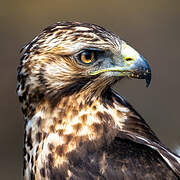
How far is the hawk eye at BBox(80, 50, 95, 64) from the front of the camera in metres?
3.10

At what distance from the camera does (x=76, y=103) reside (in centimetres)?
312

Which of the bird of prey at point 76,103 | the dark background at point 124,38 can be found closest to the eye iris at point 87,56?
the bird of prey at point 76,103

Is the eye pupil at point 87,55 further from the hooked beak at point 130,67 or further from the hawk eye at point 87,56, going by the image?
the hooked beak at point 130,67

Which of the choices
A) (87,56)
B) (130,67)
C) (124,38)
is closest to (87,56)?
(87,56)

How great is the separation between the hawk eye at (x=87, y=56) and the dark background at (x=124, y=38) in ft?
11.3

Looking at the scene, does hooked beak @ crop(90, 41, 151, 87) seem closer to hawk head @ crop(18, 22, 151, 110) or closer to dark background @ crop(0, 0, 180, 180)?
hawk head @ crop(18, 22, 151, 110)

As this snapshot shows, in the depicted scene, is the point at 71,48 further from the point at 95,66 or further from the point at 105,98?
the point at 105,98

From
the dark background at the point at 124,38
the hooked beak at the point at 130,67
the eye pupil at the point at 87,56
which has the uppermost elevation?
the eye pupil at the point at 87,56

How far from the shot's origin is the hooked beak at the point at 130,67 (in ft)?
10.2

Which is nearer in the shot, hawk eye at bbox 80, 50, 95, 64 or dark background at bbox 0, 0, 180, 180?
hawk eye at bbox 80, 50, 95, 64

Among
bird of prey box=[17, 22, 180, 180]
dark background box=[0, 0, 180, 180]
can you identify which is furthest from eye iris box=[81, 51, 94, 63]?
dark background box=[0, 0, 180, 180]

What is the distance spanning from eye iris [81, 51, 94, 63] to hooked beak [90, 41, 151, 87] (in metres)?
0.08

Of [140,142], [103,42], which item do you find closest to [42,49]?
[103,42]

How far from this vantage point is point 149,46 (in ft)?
23.2
